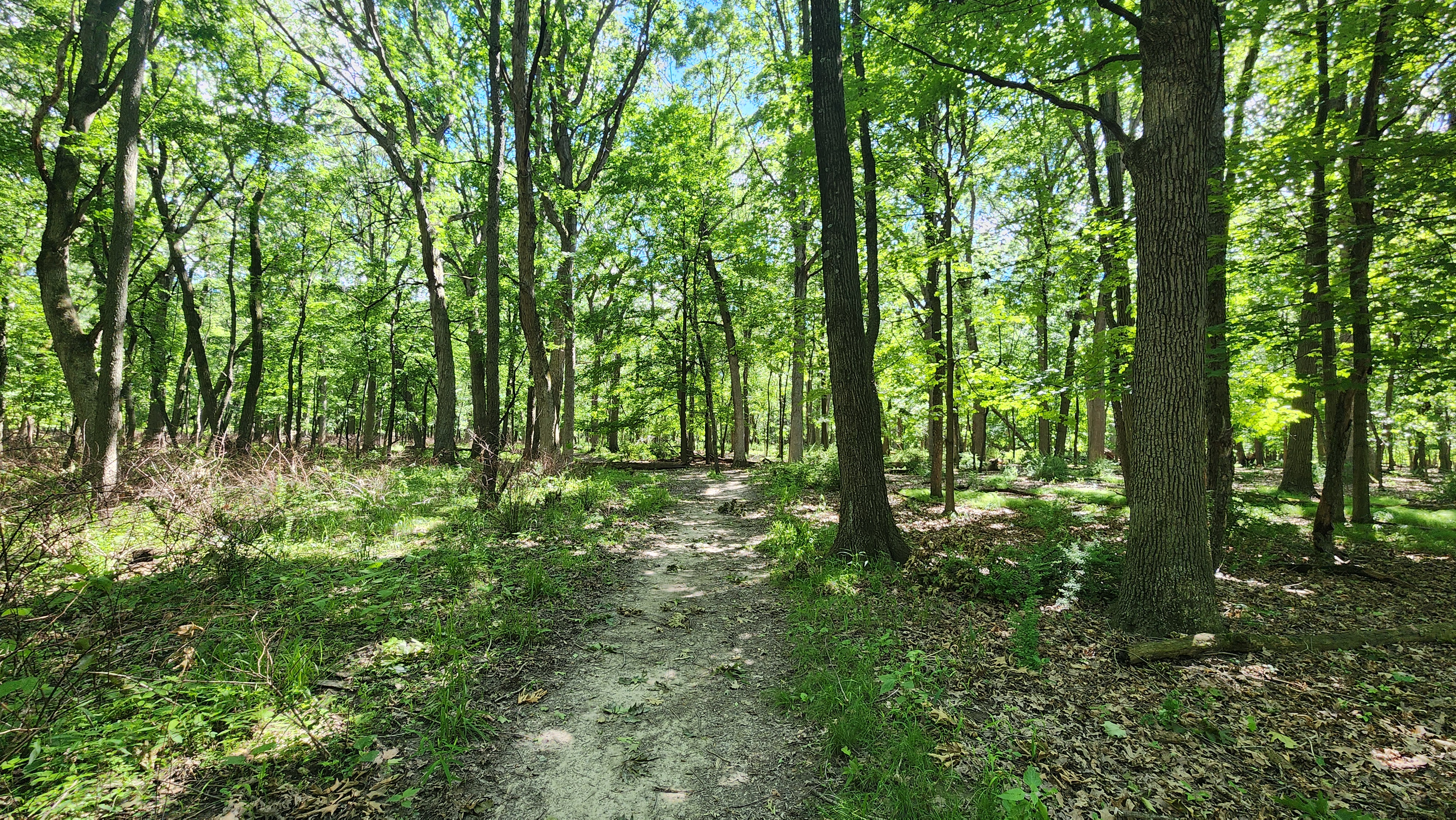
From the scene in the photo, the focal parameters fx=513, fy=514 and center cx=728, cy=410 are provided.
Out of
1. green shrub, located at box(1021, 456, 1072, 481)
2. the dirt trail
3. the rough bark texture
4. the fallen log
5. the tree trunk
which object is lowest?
the dirt trail

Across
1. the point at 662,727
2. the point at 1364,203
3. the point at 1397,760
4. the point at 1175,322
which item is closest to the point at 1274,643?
the point at 1397,760

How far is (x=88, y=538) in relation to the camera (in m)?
6.00

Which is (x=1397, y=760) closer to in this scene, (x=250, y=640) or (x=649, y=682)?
(x=649, y=682)

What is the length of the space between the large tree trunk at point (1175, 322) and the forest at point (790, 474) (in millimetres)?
36

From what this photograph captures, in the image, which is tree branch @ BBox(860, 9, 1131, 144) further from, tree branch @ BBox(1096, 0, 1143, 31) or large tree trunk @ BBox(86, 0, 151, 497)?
large tree trunk @ BBox(86, 0, 151, 497)

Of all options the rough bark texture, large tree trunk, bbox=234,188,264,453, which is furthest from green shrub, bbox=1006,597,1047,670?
large tree trunk, bbox=234,188,264,453

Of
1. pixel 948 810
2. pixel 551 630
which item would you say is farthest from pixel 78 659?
pixel 948 810

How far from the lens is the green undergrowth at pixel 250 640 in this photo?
109 inches

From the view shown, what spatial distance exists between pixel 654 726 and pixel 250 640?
10.2ft

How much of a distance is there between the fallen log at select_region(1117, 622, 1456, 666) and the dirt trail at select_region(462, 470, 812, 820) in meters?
3.08

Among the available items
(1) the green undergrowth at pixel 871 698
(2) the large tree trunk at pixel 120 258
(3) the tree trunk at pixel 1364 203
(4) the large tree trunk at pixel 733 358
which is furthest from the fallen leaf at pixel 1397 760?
(4) the large tree trunk at pixel 733 358

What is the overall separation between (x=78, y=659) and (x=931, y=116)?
1305 cm

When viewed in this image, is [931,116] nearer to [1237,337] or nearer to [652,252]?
[1237,337]

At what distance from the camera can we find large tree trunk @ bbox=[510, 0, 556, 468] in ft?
32.0
